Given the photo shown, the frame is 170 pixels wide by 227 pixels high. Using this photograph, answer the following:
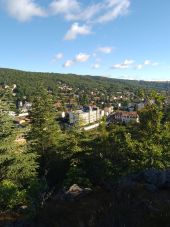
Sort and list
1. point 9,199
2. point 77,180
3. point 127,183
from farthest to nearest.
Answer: point 77,180 → point 9,199 → point 127,183

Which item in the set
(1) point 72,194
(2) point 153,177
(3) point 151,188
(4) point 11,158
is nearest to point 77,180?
(4) point 11,158

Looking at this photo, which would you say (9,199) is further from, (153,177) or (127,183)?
(153,177)

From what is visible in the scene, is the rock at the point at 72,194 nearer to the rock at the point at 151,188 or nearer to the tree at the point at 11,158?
the rock at the point at 151,188

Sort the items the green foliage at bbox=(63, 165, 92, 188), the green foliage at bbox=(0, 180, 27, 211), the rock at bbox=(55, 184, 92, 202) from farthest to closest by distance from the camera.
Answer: the green foliage at bbox=(63, 165, 92, 188), the green foliage at bbox=(0, 180, 27, 211), the rock at bbox=(55, 184, 92, 202)

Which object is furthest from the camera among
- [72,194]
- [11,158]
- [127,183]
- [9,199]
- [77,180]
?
[11,158]

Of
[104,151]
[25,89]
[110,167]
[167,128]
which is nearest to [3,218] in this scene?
[110,167]

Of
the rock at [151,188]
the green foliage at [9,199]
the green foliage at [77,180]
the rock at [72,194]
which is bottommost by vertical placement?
the green foliage at [77,180]

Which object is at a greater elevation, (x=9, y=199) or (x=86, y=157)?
(x=9, y=199)

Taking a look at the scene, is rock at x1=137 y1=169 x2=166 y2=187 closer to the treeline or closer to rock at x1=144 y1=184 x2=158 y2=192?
rock at x1=144 y1=184 x2=158 y2=192

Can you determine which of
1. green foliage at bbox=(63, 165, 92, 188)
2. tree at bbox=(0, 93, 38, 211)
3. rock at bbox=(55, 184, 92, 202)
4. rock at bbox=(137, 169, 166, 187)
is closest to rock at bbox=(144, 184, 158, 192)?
rock at bbox=(137, 169, 166, 187)

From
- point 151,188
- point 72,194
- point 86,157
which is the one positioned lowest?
point 86,157

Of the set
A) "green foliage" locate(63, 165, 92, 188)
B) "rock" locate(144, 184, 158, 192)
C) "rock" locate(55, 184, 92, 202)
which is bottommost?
"green foliage" locate(63, 165, 92, 188)

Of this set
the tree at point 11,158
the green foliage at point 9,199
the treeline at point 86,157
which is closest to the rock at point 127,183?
the treeline at point 86,157
